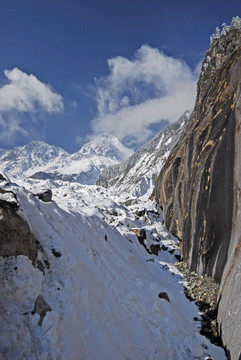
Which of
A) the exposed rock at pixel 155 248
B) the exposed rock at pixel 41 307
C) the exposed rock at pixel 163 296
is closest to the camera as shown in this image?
the exposed rock at pixel 41 307

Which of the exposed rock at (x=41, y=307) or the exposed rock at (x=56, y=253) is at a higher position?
the exposed rock at (x=56, y=253)

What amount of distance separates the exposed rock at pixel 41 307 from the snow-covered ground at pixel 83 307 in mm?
137

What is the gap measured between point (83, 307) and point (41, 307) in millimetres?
2236

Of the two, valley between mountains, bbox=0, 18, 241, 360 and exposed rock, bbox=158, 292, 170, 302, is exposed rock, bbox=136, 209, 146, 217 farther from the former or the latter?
exposed rock, bbox=158, 292, 170, 302

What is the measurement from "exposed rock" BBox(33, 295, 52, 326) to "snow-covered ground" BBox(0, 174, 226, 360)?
14 centimetres

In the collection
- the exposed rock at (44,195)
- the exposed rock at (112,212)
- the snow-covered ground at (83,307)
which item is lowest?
the snow-covered ground at (83,307)

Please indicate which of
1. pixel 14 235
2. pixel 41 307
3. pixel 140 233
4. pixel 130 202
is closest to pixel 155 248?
pixel 140 233

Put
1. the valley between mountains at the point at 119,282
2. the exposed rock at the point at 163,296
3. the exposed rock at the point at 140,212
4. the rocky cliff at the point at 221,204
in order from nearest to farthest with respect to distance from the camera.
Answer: the valley between mountains at the point at 119,282
the rocky cliff at the point at 221,204
the exposed rock at the point at 163,296
the exposed rock at the point at 140,212

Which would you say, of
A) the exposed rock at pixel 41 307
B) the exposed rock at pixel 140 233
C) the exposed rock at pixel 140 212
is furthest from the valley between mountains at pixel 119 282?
the exposed rock at pixel 140 212

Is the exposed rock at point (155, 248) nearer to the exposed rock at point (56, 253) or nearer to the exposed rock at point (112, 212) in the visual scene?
the exposed rock at point (112, 212)

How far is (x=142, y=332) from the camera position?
1043 cm

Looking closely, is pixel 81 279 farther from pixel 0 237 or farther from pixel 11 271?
pixel 0 237

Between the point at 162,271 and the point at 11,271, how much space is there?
676 inches

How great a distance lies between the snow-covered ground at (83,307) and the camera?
7.53m
